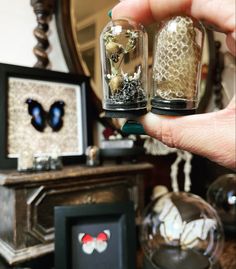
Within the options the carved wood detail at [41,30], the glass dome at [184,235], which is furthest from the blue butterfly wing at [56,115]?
the glass dome at [184,235]

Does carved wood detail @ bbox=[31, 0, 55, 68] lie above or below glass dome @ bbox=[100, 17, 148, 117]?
above

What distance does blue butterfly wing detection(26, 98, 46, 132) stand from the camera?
28.1 inches

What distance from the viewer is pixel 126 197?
79 cm

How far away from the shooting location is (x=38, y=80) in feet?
2.40

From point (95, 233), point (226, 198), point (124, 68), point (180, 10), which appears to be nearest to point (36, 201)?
point (95, 233)

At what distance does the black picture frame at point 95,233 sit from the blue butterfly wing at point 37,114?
24cm

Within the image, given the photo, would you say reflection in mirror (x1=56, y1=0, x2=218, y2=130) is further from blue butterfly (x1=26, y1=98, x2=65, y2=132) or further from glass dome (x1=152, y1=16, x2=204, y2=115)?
glass dome (x1=152, y1=16, x2=204, y2=115)

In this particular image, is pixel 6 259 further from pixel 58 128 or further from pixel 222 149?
pixel 222 149

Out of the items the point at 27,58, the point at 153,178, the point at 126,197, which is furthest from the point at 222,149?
the point at 153,178

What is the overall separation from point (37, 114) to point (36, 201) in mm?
235

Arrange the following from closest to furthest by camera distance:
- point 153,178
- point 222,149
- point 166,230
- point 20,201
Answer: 1. point 222,149
2. point 20,201
3. point 166,230
4. point 153,178

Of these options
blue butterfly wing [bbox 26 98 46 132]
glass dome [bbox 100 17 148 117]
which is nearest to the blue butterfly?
blue butterfly wing [bbox 26 98 46 132]

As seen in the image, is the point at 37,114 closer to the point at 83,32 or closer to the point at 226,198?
the point at 83,32

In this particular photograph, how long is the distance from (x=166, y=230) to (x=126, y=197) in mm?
146
